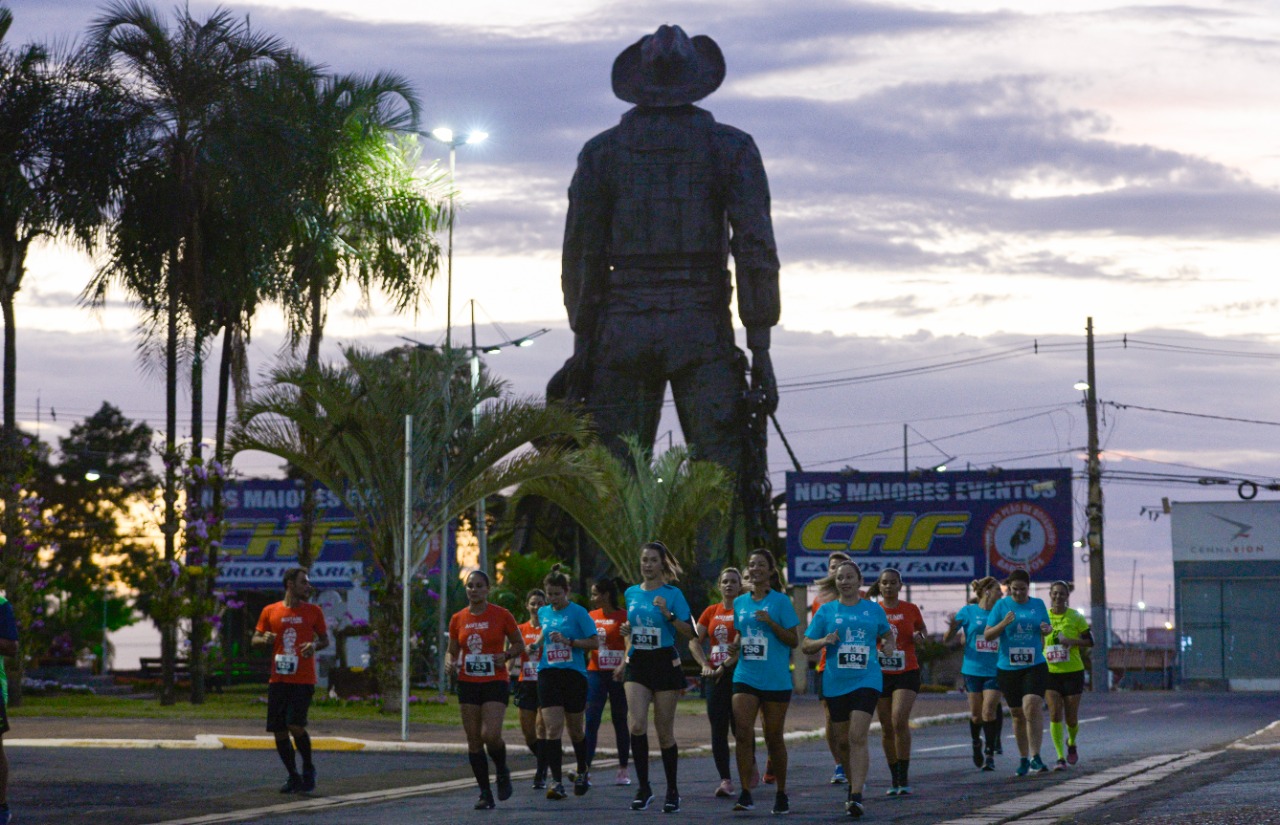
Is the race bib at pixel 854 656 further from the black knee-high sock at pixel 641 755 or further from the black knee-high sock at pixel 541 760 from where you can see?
the black knee-high sock at pixel 541 760

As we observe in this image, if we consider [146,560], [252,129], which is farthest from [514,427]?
[146,560]

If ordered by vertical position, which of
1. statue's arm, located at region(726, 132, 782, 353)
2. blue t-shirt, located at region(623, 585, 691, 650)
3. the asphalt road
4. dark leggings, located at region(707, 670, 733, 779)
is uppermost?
statue's arm, located at region(726, 132, 782, 353)

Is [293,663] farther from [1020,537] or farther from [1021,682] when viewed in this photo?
[1020,537]

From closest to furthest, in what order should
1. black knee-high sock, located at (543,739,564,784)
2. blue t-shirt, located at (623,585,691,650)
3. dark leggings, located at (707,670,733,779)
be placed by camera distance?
blue t-shirt, located at (623,585,691,650), dark leggings, located at (707,670,733,779), black knee-high sock, located at (543,739,564,784)

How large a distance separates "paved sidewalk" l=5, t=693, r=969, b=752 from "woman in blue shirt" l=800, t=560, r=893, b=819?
803 cm

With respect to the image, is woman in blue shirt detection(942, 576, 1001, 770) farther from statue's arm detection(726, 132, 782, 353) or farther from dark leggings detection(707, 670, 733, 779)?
statue's arm detection(726, 132, 782, 353)

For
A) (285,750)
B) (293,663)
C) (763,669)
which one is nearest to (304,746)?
(285,750)

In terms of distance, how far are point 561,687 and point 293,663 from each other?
2.06 m

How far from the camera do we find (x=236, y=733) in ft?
72.3

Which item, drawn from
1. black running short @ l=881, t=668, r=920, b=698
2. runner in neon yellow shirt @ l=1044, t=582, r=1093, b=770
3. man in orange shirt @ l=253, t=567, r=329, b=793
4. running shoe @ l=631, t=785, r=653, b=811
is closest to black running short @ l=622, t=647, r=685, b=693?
running shoe @ l=631, t=785, r=653, b=811

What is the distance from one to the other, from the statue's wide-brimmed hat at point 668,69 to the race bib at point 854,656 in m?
23.5

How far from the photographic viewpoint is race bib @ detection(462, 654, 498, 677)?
43.1 feet

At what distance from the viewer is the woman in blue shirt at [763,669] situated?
12.3 m

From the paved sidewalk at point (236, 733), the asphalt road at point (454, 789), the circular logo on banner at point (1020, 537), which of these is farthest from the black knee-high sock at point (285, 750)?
the circular logo on banner at point (1020, 537)
